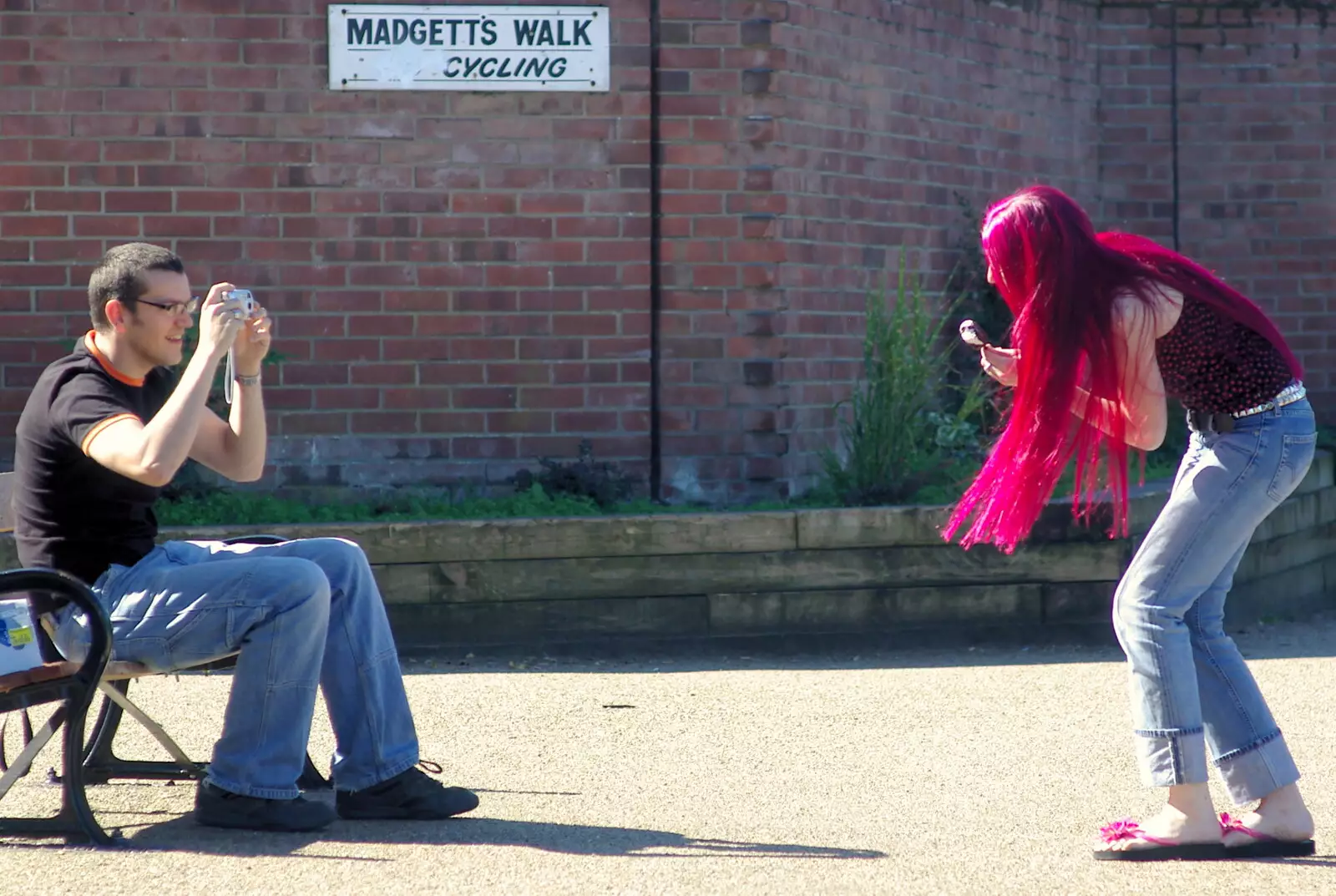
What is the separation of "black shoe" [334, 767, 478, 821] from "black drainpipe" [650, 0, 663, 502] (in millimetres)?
3680

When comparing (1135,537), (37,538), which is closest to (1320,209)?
(1135,537)

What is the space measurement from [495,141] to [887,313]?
7.33 ft

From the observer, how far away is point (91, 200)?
7539mm

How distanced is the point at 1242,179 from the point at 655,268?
4.24 meters

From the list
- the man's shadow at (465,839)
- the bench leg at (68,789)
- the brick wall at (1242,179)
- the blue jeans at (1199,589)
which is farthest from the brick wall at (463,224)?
the blue jeans at (1199,589)

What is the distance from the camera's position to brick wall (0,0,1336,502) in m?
7.53

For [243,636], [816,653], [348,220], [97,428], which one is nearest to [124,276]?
[97,428]

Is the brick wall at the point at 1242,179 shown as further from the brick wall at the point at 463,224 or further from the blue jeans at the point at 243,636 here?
the blue jeans at the point at 243,636

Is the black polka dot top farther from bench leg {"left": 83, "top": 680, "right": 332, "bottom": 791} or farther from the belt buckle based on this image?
bench leg {"left": 83, "top": 680, "right": 332, "bottom": 791}

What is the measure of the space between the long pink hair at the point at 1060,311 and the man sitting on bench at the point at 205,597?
1674mm

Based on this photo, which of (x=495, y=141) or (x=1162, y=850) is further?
(x=495, y=141)

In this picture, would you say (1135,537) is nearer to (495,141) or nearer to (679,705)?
(679,705)

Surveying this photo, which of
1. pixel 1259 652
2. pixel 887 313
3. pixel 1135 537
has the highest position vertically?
pixel 887 313

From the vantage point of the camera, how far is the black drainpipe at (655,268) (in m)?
7.70
